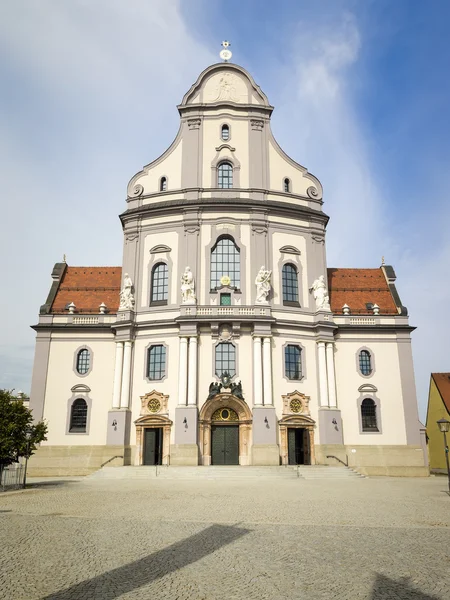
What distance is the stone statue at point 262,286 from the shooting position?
35812 mm

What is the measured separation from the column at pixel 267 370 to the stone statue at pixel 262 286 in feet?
9.16

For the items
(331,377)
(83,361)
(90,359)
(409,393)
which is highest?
(90,359)

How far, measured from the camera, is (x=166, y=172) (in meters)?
40.0

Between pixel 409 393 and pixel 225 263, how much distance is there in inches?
632

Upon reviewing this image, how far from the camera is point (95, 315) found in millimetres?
38000

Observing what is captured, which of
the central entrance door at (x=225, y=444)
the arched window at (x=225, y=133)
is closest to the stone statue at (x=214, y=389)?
the central entrance door at (x=225, y=444)

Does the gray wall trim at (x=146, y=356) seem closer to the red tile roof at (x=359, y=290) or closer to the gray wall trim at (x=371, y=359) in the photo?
the red tile roof at (x=359, y=290)

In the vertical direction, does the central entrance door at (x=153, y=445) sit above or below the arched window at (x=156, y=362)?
below

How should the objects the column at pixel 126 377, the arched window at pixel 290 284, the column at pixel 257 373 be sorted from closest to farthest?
the column at pixel 257 373 < the column at pixel 126 377 < the arched window at pixel 290 284

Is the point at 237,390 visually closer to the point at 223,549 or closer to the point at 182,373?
the point at 182,373

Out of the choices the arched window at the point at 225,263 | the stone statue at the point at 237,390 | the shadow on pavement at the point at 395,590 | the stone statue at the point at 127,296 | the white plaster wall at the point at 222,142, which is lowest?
the shadow on pavement at the point at 395,590

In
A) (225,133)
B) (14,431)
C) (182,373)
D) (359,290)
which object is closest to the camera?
(14,431)

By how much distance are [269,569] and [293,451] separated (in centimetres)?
2708

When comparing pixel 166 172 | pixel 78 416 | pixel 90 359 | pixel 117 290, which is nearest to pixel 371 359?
pixel 117 290
